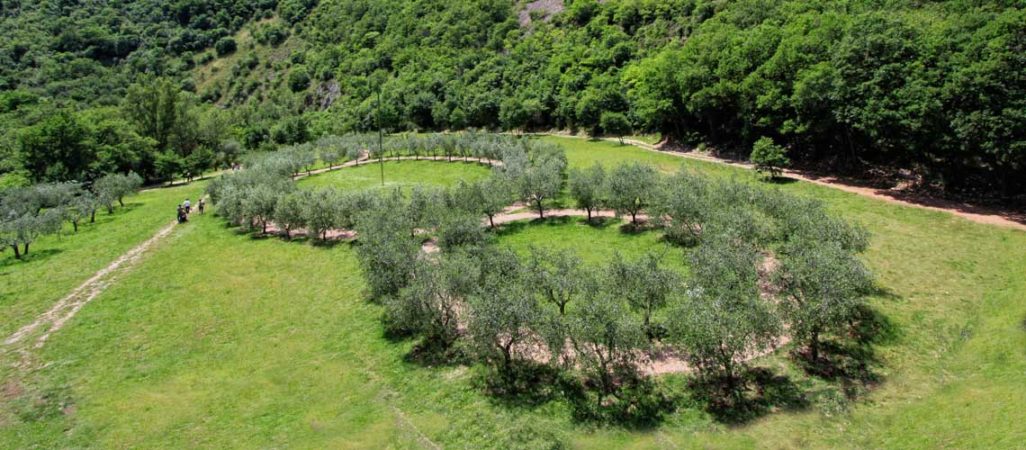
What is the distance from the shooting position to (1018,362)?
2500 cm

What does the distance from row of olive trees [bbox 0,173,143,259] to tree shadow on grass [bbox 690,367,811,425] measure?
61.9m

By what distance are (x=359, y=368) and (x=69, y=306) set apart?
2621cm

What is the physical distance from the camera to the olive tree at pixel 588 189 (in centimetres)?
4762

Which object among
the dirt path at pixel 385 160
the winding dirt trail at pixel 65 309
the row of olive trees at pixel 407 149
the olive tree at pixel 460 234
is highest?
the row of olive trees at pixel 407 149

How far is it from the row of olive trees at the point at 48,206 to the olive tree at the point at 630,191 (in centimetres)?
5598

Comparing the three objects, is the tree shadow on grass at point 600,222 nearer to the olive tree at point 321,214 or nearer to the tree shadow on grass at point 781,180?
the tree shadow on grass at point 781,180

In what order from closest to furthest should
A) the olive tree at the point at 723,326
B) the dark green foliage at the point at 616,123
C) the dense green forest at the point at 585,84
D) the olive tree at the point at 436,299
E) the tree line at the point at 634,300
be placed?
the olive tree at the point at 723,326 < the tree line at the point at 634,300 < the olive tree at the point at 436,299 < the dense green forest at the point at 585,84 < the dark green foliage at the point at 616,123

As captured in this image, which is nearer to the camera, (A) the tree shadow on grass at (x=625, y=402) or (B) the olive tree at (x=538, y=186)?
(A) the tree shadow on grass at (x=625, y=402)

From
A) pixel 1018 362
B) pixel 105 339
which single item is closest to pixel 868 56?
pixel 1018 362

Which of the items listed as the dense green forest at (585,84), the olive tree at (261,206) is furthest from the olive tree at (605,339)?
the olive tree at (261,206)

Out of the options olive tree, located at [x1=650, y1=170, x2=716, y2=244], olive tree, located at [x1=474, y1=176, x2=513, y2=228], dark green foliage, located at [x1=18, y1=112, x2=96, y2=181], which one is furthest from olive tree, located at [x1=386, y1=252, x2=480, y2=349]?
dark green foliage, located at [x1=18, y1=112, x2=96, y2=181]

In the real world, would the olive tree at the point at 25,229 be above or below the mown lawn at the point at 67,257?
above

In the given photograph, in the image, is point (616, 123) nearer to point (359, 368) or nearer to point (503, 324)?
point (503, 324)

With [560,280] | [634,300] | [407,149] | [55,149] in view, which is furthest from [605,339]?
[55,149]
